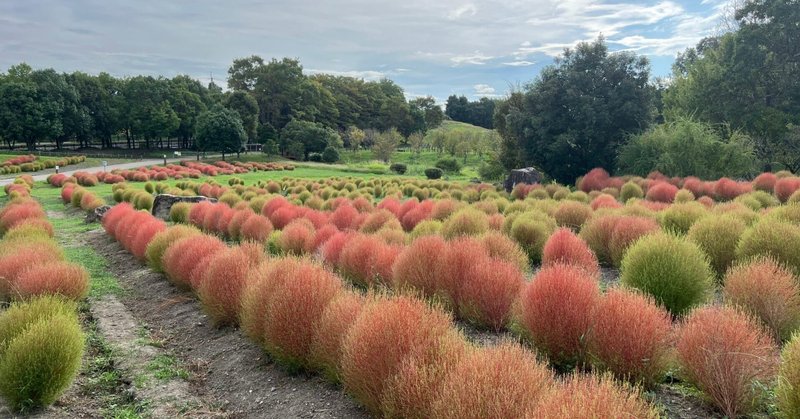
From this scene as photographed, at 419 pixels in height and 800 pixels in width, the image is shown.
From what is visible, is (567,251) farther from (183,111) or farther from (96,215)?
(183,111)

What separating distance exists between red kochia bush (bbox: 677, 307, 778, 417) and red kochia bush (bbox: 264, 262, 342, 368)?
3493 mm

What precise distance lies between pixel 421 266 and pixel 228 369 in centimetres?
277

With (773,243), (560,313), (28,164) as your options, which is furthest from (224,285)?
(28,164)

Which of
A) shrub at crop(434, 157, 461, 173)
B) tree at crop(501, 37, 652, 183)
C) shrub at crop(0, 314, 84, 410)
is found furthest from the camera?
shrub at crop(434, 157, 461, 173)

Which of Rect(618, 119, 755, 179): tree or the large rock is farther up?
Rect(618, 119, 755, 179): tree

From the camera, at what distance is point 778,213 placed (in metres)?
9.06

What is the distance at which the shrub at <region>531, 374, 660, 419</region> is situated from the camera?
8.56 feet

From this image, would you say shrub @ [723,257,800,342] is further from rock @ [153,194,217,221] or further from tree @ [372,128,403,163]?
tree @ [372,128,403,163]

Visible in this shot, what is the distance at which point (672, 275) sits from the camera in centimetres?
612

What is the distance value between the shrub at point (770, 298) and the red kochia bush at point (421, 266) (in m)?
3.40

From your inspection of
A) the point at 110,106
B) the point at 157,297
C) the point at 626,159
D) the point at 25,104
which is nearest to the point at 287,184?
the point at 626,159

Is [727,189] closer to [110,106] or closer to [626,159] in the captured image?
[626,159]

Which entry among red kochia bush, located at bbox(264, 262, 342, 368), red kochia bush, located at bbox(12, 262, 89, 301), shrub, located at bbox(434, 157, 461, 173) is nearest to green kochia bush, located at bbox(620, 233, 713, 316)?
red kochia bush, located at bbox(264, 262, 342, 368)

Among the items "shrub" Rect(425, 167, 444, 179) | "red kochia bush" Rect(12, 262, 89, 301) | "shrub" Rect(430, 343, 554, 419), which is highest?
"shrub" Rect(430, 343, 554, 419)
